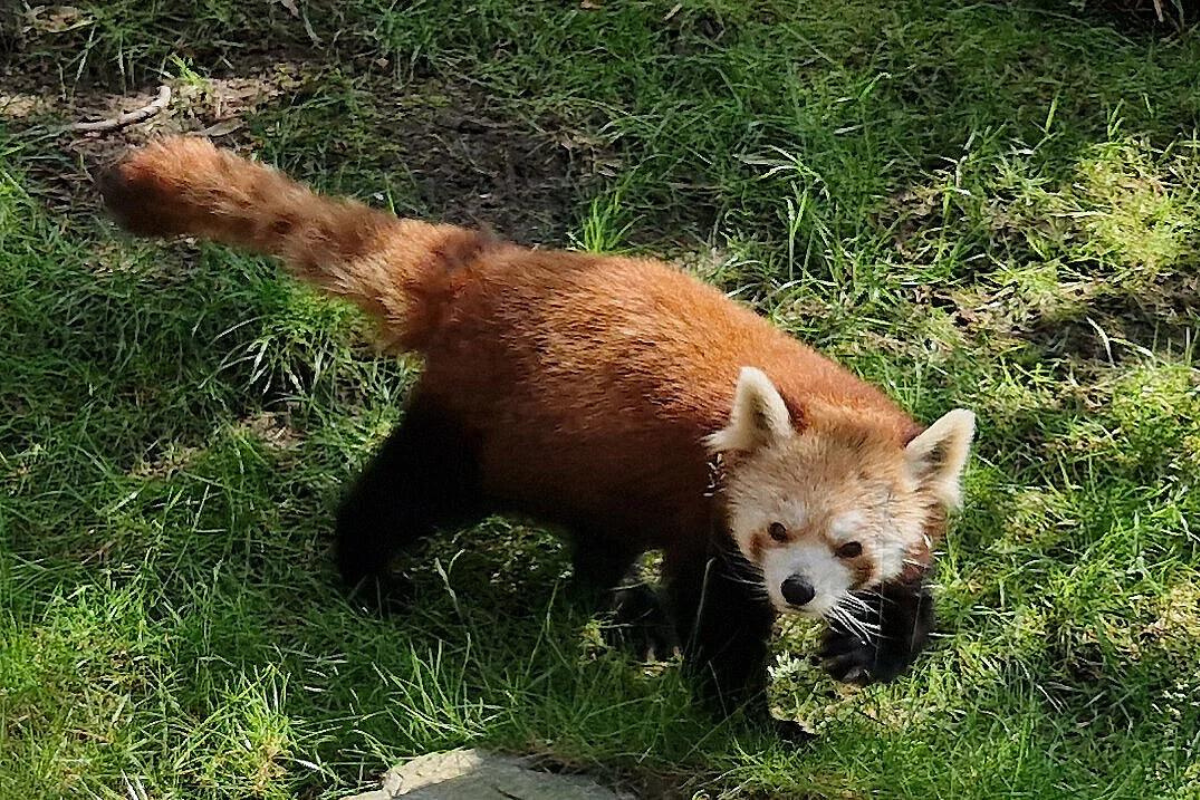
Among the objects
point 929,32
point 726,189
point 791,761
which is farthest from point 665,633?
point 929,32

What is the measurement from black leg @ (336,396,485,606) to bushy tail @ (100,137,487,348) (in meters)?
0.21

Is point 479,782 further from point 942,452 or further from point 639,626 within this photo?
point 942,452

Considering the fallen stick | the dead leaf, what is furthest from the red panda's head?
the fallen stick

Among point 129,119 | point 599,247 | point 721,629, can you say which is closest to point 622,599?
point 721,629

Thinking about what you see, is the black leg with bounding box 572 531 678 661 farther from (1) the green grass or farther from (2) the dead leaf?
(2) the dead leaf

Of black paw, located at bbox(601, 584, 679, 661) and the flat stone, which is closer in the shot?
the flat stone

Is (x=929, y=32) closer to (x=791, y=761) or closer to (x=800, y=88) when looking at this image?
(x=800, y=88)

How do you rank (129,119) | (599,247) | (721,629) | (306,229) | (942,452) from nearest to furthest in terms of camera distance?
1. (942,452)
2. (721,629)
3. (306,229)
4. (599,247)
5. (129,119)

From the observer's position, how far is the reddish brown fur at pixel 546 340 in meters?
2.97

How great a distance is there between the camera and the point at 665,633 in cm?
329

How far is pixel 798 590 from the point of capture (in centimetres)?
270

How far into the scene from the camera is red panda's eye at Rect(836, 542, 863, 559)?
9.00 feet

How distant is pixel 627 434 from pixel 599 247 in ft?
3.48

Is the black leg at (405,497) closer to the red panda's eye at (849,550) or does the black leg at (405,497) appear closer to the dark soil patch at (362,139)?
the red panda's eye at (849,550)
